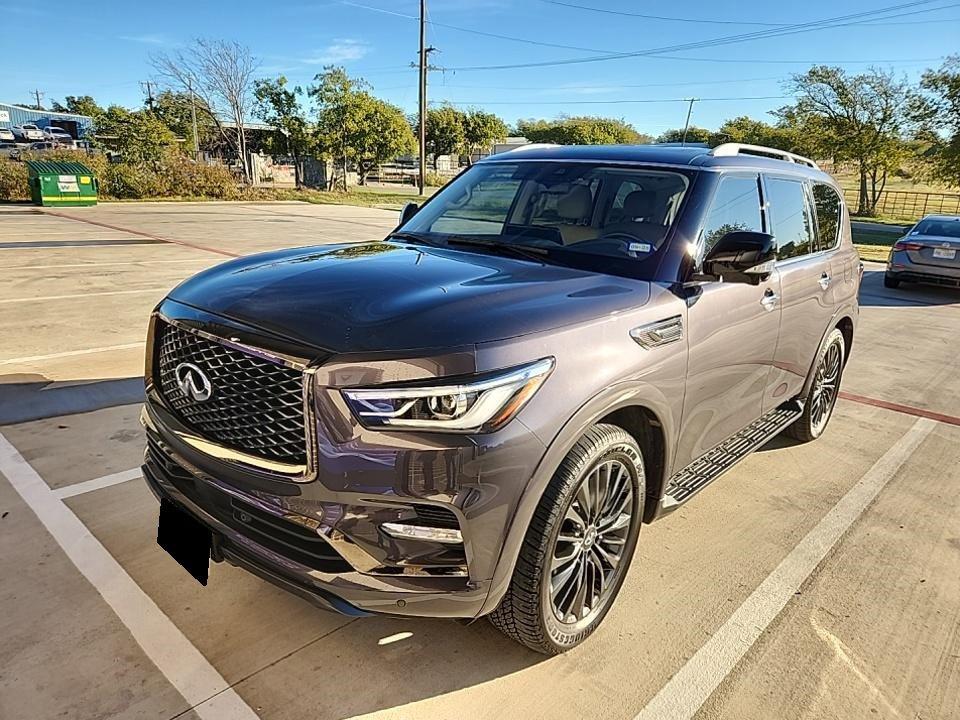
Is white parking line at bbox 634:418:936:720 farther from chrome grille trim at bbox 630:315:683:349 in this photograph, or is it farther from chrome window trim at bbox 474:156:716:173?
chrome window trim at bbox 474:156:716:173

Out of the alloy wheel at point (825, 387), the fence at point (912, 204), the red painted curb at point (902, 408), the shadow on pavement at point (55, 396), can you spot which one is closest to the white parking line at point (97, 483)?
the shadow on pavement at point (55, 396)

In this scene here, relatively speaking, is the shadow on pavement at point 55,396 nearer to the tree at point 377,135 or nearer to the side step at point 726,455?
the side step at point 726,455

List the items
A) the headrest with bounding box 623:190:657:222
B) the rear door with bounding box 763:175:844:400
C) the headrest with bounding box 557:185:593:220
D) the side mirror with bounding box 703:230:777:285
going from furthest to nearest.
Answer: the rear door with bounding box 763:175:844:400, the headrest with bounding box 557:185:593:220, the headrest with bounding box 623:190:657:222, the side mirror with bounding box 703:230:777:285

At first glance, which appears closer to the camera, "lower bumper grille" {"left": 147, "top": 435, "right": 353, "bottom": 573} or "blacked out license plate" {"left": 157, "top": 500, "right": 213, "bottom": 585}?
"lower bumper grille" {"left": 147, "top": 435, "right": 353, "bottom": 573}

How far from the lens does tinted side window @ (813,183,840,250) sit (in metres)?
4.33

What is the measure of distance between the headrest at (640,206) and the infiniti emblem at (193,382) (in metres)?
1.99

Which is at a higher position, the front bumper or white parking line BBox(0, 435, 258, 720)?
the front bumper

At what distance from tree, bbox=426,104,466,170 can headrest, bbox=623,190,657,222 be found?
60.4m

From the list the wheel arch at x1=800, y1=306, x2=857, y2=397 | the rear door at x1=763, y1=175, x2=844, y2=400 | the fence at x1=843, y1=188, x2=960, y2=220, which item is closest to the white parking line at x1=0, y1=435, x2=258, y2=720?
the rear door at x1=763, y1=175, x2=844, y2=400

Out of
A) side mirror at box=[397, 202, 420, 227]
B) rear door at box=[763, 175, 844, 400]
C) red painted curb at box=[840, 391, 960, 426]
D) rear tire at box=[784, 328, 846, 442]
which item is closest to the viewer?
rear door at box=[763, 175, 844, 400]

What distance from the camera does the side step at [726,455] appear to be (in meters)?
2.95

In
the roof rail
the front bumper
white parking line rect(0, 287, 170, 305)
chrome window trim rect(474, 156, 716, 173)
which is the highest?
the roof rail

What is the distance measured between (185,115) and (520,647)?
43927 mm

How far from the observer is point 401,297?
7.39ft
